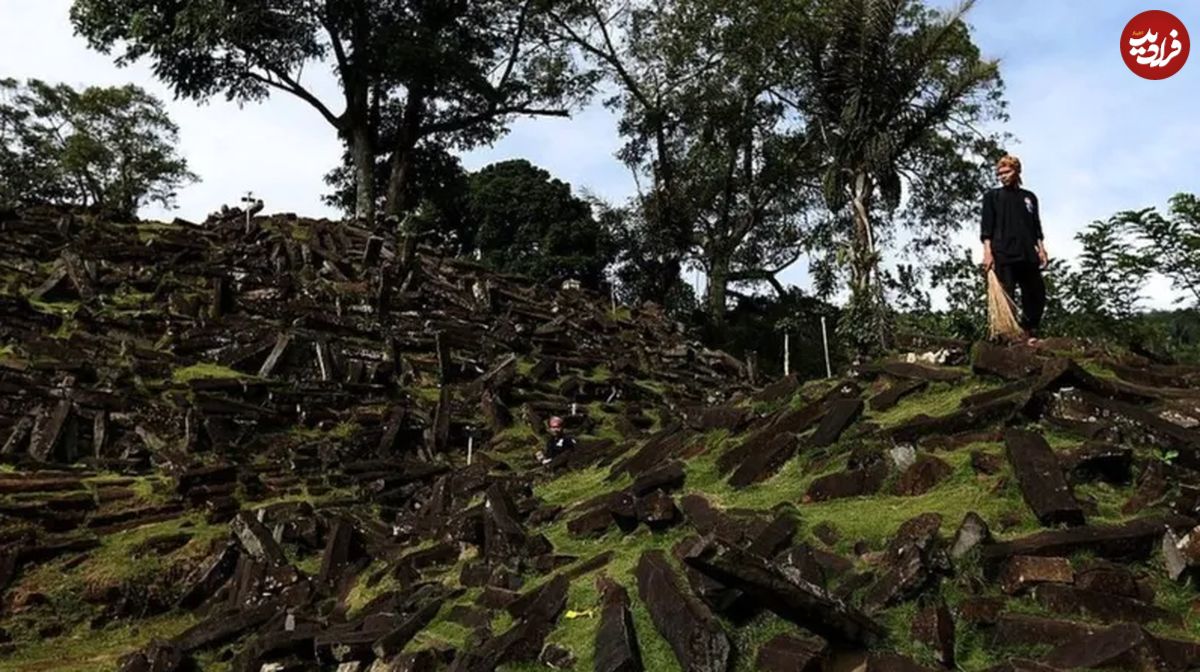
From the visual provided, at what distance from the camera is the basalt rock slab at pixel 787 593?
4410mm

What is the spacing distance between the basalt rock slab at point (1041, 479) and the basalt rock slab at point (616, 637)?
7.83 ft

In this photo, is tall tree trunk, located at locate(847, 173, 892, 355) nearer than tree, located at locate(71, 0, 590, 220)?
Yes

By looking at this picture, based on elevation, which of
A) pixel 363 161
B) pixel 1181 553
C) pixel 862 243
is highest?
pixel 363 161

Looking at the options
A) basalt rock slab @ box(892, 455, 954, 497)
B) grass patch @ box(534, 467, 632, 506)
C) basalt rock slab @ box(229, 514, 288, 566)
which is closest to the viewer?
basalt rock slab @ box(892, 455, 954, 497)

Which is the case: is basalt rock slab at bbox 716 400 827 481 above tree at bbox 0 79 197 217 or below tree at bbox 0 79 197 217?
below

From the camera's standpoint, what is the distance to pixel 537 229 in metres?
31.2

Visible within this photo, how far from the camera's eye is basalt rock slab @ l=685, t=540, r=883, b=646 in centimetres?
441

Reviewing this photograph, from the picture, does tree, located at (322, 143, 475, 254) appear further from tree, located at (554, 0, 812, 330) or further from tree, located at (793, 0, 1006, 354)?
tree, located at (793, 0, 1006, 354)

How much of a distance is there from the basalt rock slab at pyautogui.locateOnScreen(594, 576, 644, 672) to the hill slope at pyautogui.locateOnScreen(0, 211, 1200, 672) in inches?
0.8

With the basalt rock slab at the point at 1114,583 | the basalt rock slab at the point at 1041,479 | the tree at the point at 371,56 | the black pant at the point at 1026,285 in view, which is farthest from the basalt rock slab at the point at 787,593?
the tree at the point at 371,56

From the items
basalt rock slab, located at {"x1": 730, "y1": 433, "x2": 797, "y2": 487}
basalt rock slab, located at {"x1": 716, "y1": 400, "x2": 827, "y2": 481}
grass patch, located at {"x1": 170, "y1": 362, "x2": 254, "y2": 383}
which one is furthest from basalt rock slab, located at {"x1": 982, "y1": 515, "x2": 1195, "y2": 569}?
grass patch, located at {"x1": 170, "y1": 362, "x2": 254, "y2": 383}

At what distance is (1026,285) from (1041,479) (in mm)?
3070

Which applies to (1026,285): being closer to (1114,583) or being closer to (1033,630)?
(1114,583)

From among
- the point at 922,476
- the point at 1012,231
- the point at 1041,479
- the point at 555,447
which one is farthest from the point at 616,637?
the point at 555,447
